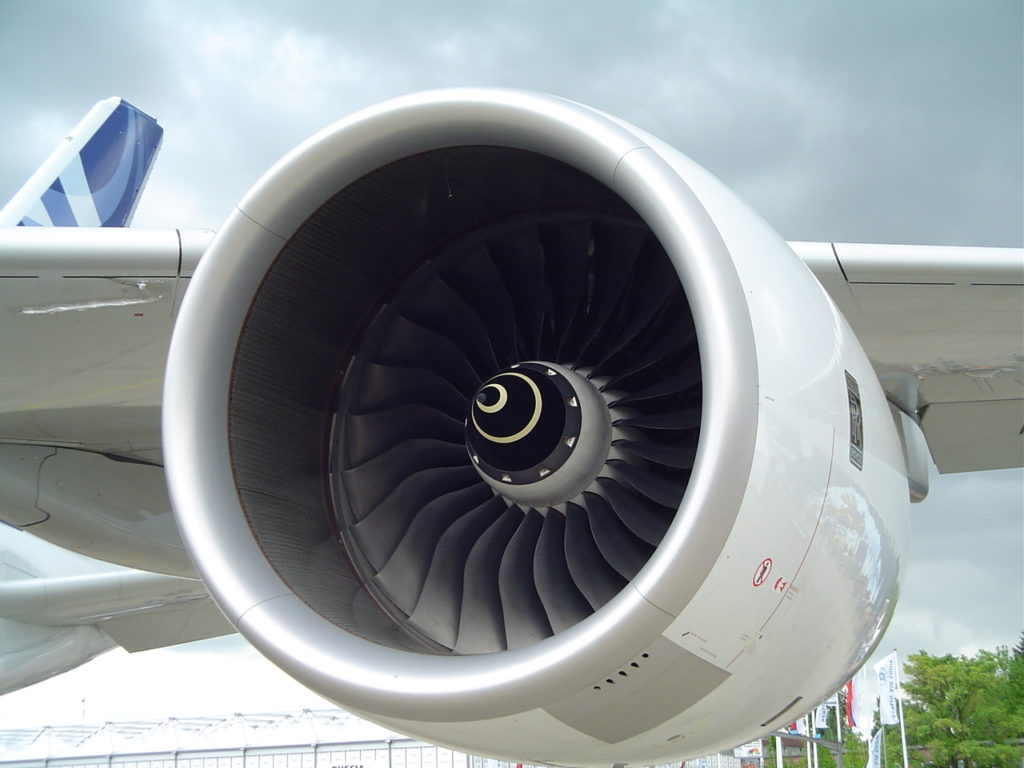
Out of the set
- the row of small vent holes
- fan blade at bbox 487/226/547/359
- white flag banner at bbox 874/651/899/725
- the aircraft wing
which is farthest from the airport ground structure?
the row of small vent holes

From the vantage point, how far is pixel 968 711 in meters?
39.8

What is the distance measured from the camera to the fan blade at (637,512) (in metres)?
2.43

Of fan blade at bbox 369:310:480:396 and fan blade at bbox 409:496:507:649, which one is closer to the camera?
fan blade at bbox 409:496:507:649

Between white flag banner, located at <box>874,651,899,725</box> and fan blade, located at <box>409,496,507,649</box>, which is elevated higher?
white flag banner, located at <box>874,651,899,725</box>

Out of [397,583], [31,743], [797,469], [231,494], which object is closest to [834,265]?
[797,469]

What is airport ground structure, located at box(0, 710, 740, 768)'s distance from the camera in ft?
64.0

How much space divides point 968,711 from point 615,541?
43154 mm

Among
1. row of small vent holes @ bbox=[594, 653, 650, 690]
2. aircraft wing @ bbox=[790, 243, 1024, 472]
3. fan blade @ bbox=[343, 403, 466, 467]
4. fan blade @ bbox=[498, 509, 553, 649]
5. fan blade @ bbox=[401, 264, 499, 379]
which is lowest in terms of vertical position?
row of small vent holes @ bbox=[594, 653, 650, 690]

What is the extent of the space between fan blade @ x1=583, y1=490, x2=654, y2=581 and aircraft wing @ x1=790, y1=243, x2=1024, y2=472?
3.41ft

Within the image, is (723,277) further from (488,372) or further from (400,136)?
(488,372)

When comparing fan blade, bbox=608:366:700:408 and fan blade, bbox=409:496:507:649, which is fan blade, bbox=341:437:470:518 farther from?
fan blade, bbox=608:366:700:408

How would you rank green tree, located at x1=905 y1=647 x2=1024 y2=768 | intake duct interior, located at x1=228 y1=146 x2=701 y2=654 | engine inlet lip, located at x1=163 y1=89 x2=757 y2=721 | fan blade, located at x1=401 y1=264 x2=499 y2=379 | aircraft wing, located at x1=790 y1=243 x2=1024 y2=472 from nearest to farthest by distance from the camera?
engine inlet lip, located at x1=163 y1=89 x2=757 y2=721 → intake duct interior, located at x1=228 y1=146 x2=701 y2=654 → fan blade, located at x1=401 y1=264 x2=499 y2=379 → aircraft wing, located at x1=790 y1=243 x2=1024 y2=472 → green tree, located at x1=905 y1=647 x2=1024 y2=768

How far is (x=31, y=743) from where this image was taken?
19.5m

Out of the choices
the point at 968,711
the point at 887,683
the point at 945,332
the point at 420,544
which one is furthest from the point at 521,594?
the point at 968,711
